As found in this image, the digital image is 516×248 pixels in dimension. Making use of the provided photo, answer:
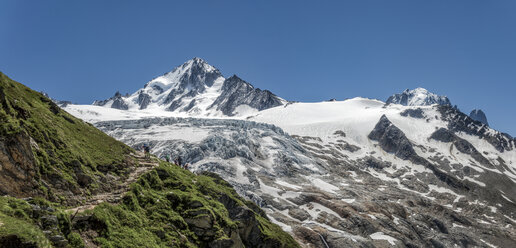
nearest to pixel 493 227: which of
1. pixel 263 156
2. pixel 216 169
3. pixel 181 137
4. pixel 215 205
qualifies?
pixel 263 156

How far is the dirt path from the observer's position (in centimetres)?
1903

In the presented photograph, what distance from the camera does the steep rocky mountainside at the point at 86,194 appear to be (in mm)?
14984

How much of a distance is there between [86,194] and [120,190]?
8.66ft

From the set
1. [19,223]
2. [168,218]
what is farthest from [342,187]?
[19,223]

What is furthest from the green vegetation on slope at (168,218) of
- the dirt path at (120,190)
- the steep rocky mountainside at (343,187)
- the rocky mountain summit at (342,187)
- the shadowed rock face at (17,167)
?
the steep rocky mountainside at (343,187)

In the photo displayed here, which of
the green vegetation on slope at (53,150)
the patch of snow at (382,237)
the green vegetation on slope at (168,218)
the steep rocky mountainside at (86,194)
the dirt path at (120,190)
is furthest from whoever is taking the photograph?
the patch of snow at (382,237)

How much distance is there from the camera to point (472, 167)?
7721 inches

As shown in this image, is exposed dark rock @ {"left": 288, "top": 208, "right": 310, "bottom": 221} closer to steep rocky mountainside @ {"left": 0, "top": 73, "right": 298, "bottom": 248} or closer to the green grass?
steep rocky mountainside @ {"left": 0, "top": 73, "right": 298, "bottom": 248}

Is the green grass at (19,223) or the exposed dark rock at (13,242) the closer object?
the exposed dark rock at (13,242)

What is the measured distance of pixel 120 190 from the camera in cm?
2300

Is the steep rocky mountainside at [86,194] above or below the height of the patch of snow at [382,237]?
above

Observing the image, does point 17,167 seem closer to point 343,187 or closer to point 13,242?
point 13,242

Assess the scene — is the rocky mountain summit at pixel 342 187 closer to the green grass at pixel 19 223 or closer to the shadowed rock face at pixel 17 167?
the shadowed rock face at pixel 17 167

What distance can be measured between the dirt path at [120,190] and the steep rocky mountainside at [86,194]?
64 mm
